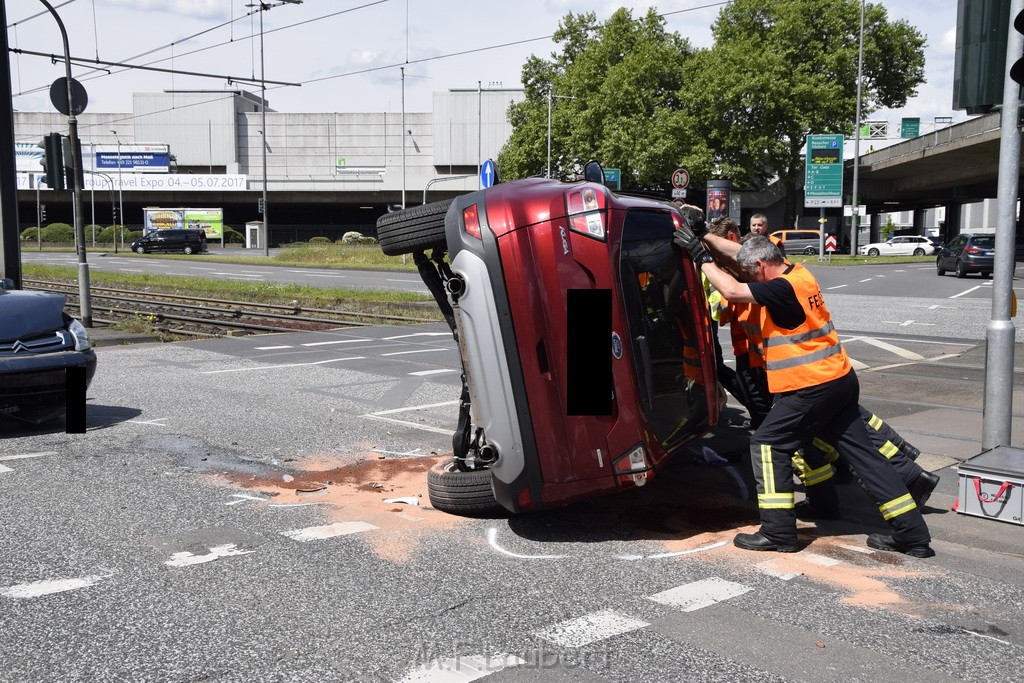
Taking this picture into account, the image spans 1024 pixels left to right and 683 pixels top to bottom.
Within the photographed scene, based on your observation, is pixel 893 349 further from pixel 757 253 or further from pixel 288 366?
pixel 757 253

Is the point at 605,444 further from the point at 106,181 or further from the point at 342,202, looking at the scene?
the point at 106,181

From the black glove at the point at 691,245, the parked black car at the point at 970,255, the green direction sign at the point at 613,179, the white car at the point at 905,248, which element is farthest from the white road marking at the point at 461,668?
the white car at the point at 905,248

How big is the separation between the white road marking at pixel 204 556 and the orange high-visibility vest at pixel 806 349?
9.72 feet

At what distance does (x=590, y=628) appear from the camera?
13.4 feet

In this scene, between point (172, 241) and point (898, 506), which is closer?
point (898, 506)

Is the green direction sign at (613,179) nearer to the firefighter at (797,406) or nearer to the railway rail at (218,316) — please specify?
the firefighter at (797,406)

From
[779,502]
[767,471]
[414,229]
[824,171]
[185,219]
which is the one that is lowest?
[779,502]

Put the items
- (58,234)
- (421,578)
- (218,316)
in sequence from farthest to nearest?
(58,234) → (218,316) → (421,578)

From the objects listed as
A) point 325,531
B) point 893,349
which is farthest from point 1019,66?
point 893,349

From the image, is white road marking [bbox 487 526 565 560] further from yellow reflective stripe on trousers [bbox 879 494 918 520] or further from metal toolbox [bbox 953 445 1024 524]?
metal toolbox [bbox 953 445 1024 524]

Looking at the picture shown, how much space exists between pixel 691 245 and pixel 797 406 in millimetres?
1041

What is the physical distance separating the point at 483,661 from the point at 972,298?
75.3 feet

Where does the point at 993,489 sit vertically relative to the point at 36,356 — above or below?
below

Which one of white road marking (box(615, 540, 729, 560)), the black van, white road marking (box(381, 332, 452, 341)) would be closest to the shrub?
the black van
